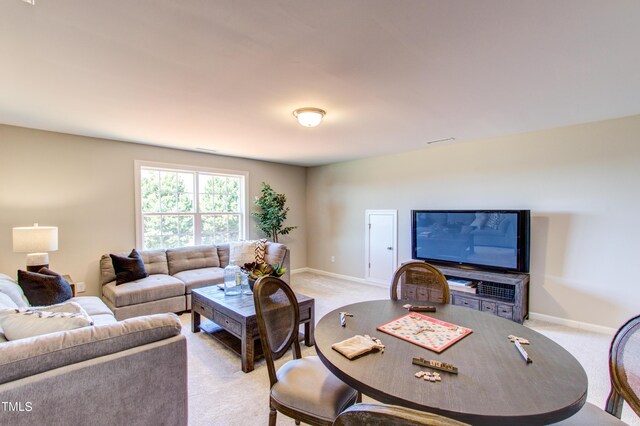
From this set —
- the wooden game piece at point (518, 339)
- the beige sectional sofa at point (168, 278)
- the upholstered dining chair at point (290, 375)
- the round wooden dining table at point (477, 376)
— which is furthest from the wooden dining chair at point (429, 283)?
the beige sectional sofa at point (168, 278)

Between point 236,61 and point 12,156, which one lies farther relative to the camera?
point 12,156

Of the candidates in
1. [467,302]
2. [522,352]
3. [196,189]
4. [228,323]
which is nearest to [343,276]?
[467,302]

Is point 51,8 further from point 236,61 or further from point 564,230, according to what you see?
point 564,230

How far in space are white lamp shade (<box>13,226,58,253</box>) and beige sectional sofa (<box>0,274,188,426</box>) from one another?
85.1 inches

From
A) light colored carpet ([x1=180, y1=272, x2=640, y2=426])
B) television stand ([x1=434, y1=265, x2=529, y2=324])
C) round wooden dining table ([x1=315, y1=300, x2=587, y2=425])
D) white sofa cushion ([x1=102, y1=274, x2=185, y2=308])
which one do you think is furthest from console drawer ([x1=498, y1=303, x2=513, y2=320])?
white sofa cushion ([x1=102, y1=274, x2=185, y2=308])

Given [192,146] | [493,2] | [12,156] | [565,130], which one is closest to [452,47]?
[493,2]

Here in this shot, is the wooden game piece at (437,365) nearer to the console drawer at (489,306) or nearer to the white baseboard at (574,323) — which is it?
the console drawer at (489,306)

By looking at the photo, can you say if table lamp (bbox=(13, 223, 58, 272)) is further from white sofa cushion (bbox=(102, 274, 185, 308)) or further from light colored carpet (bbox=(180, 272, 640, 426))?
light colored carpet (bbox=(180, 272, 640, 426))

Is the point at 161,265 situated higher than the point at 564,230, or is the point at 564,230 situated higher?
the point at 564,230

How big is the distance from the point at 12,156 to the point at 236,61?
355cm

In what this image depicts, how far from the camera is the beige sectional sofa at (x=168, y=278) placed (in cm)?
362

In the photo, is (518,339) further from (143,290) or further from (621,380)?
(143,290)

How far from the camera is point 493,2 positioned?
4.91 feet

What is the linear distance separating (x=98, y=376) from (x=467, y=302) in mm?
3911
